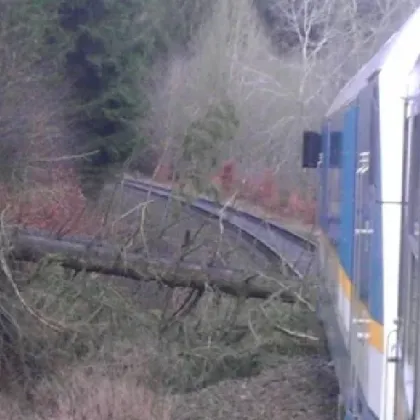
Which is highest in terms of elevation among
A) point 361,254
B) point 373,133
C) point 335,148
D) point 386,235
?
point 335,148

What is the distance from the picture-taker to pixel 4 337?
13820 mm

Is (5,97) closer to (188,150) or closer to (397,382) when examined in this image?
(188,150)

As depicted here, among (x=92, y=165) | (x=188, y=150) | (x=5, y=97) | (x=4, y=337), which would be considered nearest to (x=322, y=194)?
(x=4, y=337)

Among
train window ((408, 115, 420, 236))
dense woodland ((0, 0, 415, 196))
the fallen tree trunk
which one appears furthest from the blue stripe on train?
dense woodland ((0, 0, 415, 196))

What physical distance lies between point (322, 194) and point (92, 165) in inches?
807

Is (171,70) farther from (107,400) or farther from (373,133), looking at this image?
(373,133)

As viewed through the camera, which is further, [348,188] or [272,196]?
[272,196]

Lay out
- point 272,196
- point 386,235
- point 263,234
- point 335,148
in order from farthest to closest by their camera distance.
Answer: point 272,196, point 263,234, point 335,148, point 386,235

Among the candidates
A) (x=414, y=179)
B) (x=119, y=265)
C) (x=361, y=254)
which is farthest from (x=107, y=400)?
(x=414, y=179)

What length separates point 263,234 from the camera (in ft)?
71.6

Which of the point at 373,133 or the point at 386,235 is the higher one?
the point at 373,133

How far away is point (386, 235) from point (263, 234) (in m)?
15.5

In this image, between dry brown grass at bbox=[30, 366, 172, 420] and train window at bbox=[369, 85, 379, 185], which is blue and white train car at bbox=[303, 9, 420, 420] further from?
dry brown grass at bbox=[30, 366, 172, 420]

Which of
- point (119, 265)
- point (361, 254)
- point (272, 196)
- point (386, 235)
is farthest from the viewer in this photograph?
point (272, 196)
